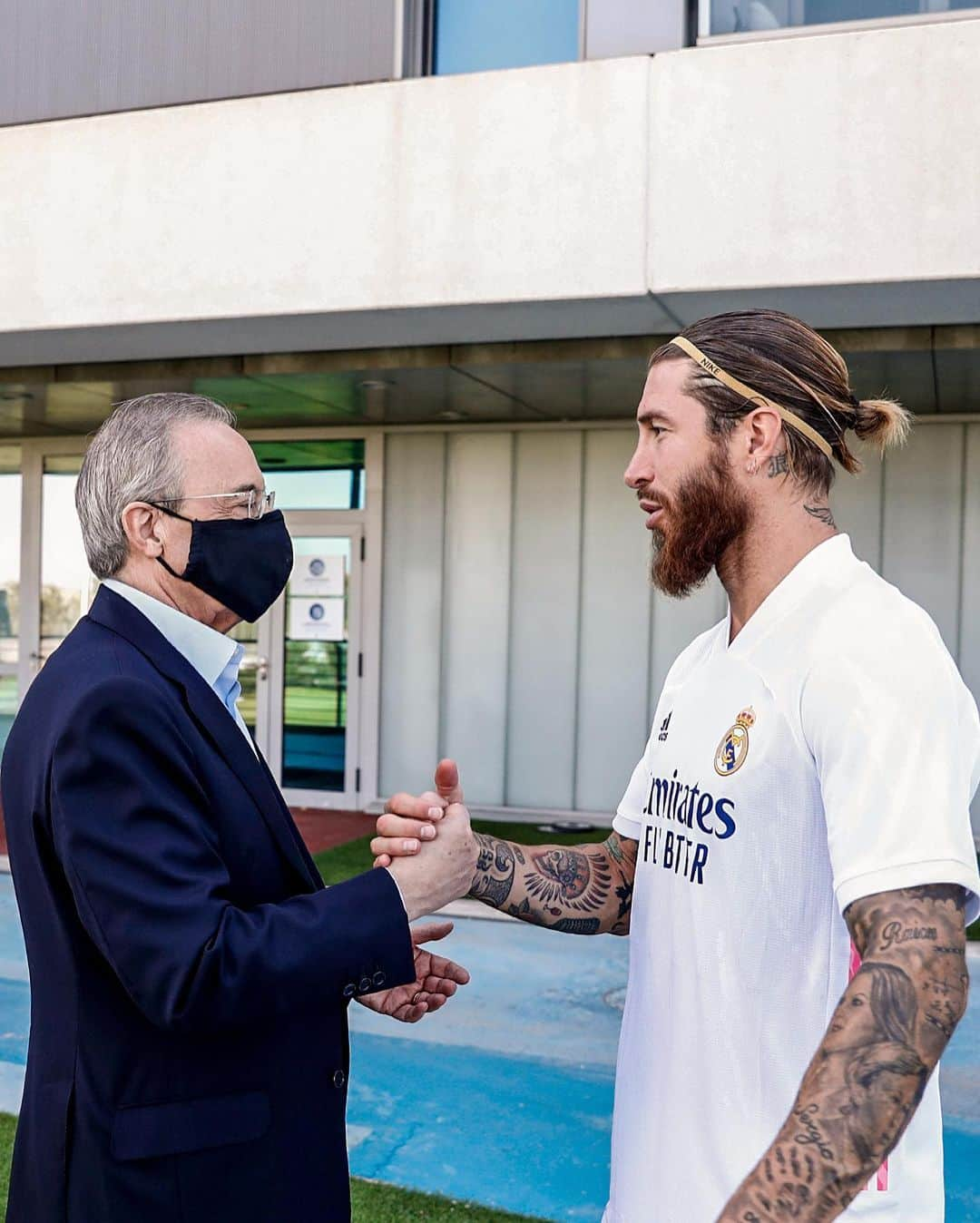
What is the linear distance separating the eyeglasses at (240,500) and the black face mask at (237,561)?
13 millimetres

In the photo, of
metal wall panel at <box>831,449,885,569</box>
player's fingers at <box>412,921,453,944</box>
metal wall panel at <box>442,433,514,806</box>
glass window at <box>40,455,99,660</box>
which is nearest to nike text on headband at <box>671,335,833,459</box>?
player's fingers at <box>412,921,453,944</box>

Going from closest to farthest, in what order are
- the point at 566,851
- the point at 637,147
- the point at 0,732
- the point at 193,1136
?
the point at 193,1136, the point at 566,851, the point at 637,147, the point at 0,732

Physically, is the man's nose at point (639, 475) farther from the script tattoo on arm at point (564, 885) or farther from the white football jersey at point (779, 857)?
the script tattoo on arm at point (564, 885)

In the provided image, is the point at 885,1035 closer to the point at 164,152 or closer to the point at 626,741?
the point at 164,152

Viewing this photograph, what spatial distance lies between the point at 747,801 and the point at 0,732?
33.8ft

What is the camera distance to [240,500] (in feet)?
6.13

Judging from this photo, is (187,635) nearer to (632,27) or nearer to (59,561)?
(632,27)

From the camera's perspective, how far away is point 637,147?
5.38m

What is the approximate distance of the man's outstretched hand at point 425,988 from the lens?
6.91 ft

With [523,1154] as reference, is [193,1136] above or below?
above

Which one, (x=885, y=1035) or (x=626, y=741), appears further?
(x=626, y=741)

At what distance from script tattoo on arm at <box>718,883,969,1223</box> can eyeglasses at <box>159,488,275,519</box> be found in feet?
3.70

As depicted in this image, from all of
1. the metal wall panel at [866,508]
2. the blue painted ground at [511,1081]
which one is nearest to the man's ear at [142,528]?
the blue painted ground at [511,1081]

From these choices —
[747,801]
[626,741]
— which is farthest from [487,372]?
[747,801]
